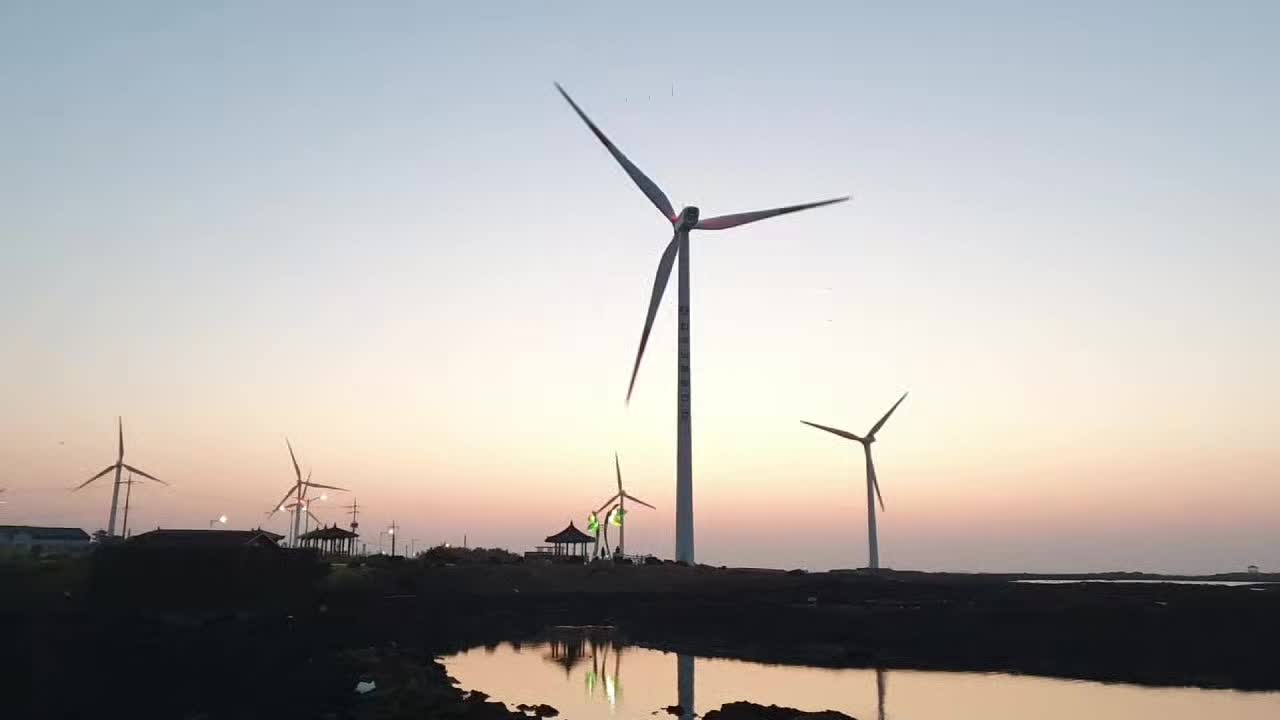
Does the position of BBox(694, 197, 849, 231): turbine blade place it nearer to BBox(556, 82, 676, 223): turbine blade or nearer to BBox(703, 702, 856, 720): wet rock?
BBox(556, 82, 676, 223): turbine blade

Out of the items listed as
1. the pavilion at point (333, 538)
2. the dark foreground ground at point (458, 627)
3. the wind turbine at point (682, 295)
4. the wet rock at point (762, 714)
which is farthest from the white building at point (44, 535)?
the wet rock at point (762, 714)

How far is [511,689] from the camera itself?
182 feet

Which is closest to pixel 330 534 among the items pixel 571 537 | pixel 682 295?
pixel 571 537

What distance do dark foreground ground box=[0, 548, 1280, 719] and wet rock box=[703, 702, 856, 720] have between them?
10985 millimetres

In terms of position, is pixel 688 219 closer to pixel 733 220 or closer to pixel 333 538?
pixel 733 220

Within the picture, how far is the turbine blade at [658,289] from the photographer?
86500 millimetres

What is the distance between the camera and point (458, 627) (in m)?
87.2

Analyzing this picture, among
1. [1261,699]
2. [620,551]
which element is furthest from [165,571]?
[1261,699]

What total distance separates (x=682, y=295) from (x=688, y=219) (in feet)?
26.7

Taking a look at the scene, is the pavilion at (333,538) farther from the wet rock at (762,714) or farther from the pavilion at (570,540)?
the wet rock at (762,714)

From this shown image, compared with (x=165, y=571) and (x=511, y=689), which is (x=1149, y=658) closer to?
(x=511, y=689)

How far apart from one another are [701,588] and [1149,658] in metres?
43.5

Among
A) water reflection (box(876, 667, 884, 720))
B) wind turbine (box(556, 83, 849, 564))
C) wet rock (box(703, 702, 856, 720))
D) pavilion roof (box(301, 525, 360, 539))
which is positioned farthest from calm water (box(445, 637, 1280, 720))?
pavilion roof (box(301, 525, 360, 539))

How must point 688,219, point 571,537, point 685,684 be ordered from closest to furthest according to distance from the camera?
point 685,684 → point 688,219 → point 571,537
